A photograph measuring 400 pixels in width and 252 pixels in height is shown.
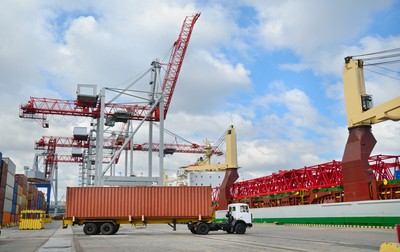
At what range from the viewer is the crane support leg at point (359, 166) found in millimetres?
28953

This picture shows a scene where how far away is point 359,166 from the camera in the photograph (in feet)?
96.4

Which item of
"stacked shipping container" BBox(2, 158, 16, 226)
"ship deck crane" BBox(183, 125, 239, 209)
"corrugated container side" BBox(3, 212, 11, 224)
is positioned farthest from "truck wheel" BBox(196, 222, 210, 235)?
"corrugated container side" BBox(3, 212, 11, 224)

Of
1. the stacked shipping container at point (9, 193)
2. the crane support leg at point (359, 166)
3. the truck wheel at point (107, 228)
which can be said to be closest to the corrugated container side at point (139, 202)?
the truck wheel at point (107, 228)

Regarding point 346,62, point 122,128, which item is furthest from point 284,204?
point 122,128

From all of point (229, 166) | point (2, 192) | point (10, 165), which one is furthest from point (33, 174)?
point (229, 166)

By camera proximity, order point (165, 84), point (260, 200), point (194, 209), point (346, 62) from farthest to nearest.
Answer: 1. point (260, 200)
2. point (165, 84)
3. point (346, 62)
4. point (194, 209)

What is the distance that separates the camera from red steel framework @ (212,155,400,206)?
1406 inches

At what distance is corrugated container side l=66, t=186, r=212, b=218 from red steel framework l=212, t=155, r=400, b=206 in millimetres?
16249

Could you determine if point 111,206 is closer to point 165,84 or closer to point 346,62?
point 346,62

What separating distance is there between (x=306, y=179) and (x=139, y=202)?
23.0m

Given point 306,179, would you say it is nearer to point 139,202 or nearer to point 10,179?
point 139,202

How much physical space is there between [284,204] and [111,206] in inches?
1013

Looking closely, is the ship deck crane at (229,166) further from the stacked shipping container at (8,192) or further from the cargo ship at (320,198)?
the stacked shipping container at (8,192)

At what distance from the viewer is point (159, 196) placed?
27797mm
